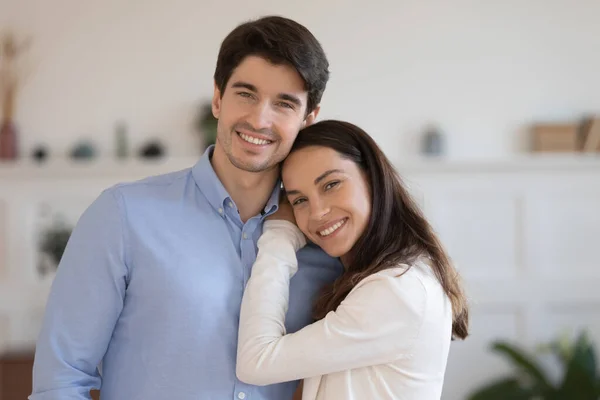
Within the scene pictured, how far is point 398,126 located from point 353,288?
3234 millimetres

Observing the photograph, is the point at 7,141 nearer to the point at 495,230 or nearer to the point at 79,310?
the point at 495,230

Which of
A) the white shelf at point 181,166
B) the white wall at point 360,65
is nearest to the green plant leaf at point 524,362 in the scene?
the white shelf at point 181,166

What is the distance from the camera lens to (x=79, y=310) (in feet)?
5.42

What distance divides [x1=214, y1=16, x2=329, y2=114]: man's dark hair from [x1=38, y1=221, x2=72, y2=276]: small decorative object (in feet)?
10.1

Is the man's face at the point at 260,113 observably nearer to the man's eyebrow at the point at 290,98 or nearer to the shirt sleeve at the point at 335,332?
the man's eyebrow at the point at 290,98

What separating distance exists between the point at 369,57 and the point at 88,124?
1787mm

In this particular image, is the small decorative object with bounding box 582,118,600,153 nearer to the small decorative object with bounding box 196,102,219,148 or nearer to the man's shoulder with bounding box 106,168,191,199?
the small decorative object with bounding box 196,102,219,148

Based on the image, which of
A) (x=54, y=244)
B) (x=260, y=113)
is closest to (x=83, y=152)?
(x=54, y=244)

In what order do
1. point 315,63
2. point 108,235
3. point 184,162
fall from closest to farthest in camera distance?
point 108,235 → point 315,63 → point 184,162

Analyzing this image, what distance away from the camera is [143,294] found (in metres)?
1.70

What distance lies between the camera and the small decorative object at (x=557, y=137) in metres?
4.81

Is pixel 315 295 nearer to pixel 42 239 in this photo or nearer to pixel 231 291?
pixel 231 291

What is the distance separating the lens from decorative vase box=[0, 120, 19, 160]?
184 inches

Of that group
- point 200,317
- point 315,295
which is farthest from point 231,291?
point 315,295
